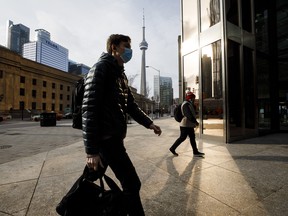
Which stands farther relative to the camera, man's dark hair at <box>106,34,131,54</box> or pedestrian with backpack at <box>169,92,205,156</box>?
pedestrian with backpack at <box>169,92,205,156</box>

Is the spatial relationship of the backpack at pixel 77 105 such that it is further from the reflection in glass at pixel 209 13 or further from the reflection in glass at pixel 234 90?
the reflection in glass at pixel 209 13

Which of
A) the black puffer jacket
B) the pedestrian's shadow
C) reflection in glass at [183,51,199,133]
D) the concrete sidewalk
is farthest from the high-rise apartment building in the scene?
the black puffer jacket

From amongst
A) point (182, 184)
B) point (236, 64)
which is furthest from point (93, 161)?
point (236, 64)

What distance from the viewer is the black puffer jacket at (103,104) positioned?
165cm

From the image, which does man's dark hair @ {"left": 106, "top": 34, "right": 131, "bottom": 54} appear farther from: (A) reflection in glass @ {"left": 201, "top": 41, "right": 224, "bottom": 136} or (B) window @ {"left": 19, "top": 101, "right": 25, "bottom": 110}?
(B) window @ {"left": 19, "top": 101, "right": 25, "bottom": 110}

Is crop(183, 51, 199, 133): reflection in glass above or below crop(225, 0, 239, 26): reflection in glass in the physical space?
below

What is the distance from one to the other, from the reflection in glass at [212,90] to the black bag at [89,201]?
7263mm

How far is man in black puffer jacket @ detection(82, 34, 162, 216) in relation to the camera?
1.65 meters

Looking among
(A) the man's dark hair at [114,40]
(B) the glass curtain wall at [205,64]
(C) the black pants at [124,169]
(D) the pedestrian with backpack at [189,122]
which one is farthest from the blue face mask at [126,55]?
(B) the glass curtain wall at [205,64]

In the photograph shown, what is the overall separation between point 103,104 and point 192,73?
8961 millimetres

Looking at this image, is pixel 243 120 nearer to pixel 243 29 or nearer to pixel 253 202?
pixel 243 29

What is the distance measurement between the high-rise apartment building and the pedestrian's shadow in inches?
6894

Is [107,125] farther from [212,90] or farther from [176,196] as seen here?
[212,90]

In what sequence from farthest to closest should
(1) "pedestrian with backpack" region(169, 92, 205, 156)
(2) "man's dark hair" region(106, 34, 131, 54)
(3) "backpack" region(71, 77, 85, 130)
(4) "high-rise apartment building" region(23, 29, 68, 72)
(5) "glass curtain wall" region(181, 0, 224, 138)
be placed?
(4) "high-rise apartment building" region(23, 29, 68, 72), (5) "glass curtain wall" region(181, 0, 224, 138), (1) "pedestrian with backpack" region(169, 92, 205, 156), (2) "man's dark hair" region(106, 34, 131, 54), (3) "backpack" region(71, 77, 85, 130)
